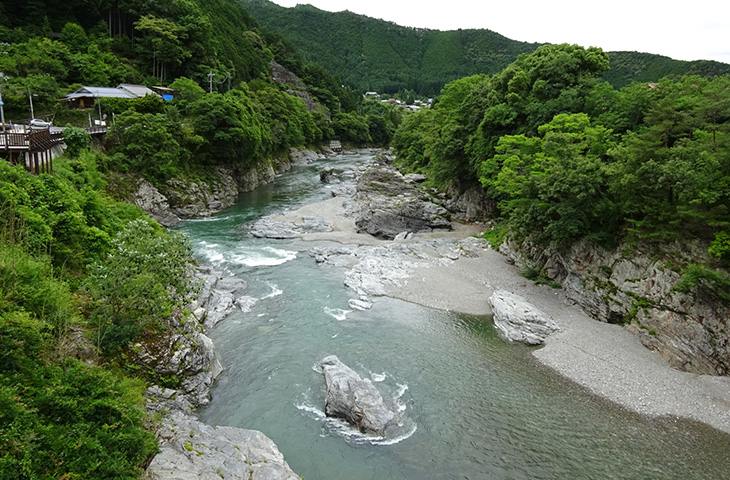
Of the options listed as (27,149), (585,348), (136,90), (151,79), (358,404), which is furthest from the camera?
(151,79)

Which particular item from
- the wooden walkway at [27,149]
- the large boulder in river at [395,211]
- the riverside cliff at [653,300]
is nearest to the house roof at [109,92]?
the wooden walkway at [27,149]

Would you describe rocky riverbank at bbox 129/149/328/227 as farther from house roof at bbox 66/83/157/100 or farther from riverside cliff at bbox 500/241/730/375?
riverside cliff at bbox 500/241/730/375

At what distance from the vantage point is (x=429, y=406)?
1513cm

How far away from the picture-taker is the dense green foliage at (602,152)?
1761 cm

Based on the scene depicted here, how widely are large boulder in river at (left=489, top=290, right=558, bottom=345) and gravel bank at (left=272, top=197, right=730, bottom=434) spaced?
0.59 metres

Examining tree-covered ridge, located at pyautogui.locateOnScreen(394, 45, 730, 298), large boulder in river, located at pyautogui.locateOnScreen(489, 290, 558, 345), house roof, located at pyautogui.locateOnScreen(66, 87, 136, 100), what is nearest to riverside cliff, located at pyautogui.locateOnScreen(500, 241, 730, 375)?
tree-covered ridge, located at pyautogui.locateOnScreen(394, 45, 730, 298)

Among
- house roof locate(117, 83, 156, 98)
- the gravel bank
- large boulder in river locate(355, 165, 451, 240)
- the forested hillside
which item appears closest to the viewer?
the forested hillside

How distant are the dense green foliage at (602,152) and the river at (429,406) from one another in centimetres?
867

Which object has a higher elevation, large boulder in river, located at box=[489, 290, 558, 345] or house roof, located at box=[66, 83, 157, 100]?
house roof, located at box=[66, 83, 157, 100]

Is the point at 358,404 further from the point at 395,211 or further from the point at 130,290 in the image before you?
the point at 395,211

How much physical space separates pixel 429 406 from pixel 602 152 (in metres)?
19.4

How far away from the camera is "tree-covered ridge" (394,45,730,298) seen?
17516mm

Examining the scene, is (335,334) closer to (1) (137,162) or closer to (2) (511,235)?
(2) (511,235)

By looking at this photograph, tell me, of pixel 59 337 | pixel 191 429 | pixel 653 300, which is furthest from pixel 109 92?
pixel 653 300
